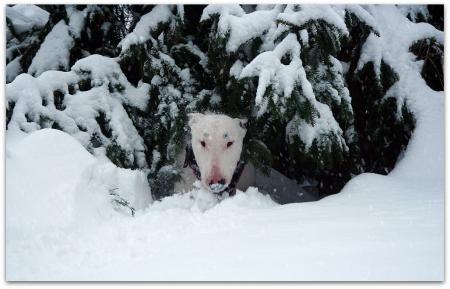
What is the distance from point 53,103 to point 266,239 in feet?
7.40

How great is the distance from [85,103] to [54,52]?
896mm

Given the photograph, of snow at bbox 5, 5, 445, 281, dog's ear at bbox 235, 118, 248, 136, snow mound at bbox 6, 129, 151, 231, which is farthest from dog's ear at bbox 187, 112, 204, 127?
snow mound at bbox 6, 129, 151, 231

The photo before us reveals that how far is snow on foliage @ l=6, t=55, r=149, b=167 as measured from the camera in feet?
11.1

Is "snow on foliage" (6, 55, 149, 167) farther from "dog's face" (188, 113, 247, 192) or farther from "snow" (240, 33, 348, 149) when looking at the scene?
"snow" (240, 33, 348, 149)

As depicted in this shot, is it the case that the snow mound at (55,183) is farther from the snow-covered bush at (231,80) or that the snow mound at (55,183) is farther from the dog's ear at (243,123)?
the dog's ear at (243,123)

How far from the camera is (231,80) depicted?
358 centimetres

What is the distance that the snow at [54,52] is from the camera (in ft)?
13.7

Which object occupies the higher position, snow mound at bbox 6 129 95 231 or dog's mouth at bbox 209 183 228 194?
snow mound at bbox 6 129 95 231

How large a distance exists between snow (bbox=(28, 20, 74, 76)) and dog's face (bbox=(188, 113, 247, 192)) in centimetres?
150

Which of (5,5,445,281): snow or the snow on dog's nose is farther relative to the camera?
the snow on dog's nose

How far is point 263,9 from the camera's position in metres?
3.55

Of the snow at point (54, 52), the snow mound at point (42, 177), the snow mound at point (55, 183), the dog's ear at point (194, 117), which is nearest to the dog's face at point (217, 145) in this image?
the dog's ear at point (194, 117)

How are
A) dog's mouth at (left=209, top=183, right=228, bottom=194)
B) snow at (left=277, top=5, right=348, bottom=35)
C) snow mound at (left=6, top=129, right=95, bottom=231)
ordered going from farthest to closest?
snow at (left=277, top=5, right=348, bottom=35) → dog's mouth at (left=209, top=183, right=228, bottom=194) → snow mound at (left=6, top=129, right=95, bottom=231)

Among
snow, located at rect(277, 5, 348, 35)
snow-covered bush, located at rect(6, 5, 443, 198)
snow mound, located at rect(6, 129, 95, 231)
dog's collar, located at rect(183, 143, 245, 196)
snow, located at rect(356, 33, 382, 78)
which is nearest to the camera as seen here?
snow mound, located at rect(6, 129, 95, 231)
